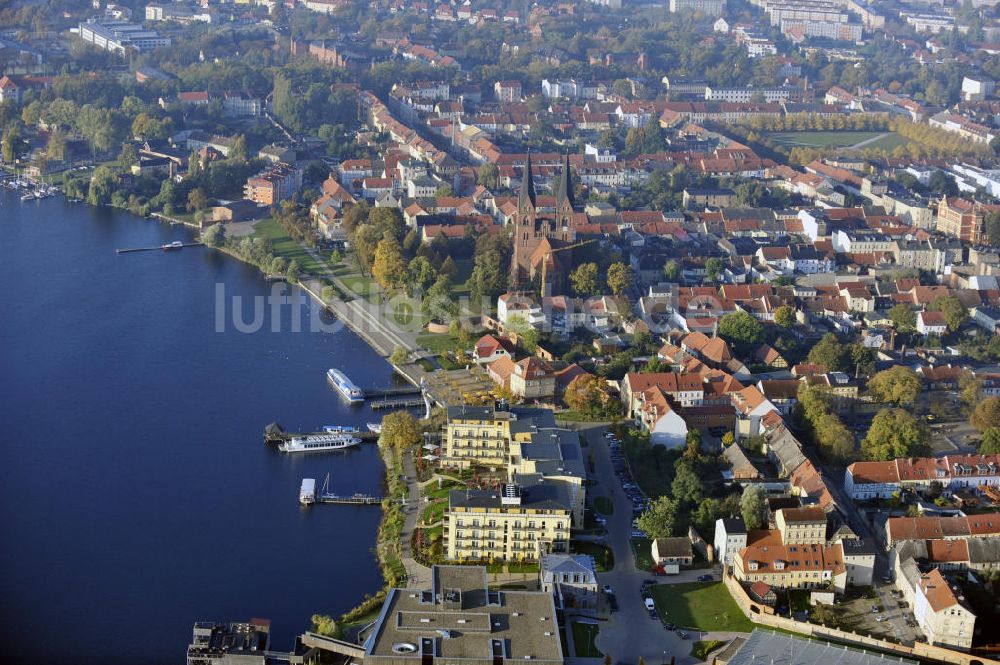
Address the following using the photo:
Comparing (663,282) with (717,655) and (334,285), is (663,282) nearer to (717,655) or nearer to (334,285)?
(334,285)

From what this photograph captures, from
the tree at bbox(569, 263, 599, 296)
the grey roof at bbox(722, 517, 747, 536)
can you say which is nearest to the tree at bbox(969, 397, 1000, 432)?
the grey roof at bbox(722, 517, 747, 536)

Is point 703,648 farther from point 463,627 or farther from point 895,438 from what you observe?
point 895,438

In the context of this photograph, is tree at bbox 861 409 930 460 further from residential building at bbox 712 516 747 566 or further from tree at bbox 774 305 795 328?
tree at bbox 774 305 795 328

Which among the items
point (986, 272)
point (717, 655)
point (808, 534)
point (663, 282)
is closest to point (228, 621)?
point (717, 655)

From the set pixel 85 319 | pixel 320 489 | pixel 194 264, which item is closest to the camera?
pixel 320 489

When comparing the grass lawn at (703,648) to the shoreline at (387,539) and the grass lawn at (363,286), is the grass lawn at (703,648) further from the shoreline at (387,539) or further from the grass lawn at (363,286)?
the grass lawn at (363,286)

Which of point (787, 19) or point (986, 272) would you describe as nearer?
point (986, 272)
